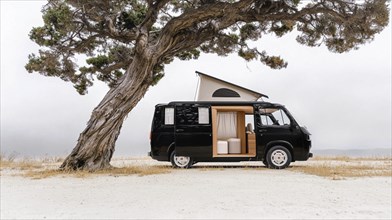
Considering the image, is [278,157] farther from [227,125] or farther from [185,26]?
[185,26]

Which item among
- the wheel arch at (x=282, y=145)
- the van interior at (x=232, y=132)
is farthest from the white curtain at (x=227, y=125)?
the wheel arch at (x=282, y=145)

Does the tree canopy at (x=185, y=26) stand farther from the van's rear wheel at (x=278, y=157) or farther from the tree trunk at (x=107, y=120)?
the van's rear wheel at (x=278, y=157)

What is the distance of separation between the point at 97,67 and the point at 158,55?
4610mm

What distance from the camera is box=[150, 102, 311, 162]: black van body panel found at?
1283 cm

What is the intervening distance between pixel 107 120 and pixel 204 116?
121 inches

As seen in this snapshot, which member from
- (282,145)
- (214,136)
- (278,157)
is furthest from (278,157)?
(214,136)

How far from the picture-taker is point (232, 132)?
47.2 ft

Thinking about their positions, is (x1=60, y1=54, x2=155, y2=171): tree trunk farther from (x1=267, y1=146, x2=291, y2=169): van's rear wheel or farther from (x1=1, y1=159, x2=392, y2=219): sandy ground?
(x1=267, y1=146, x2=291, y2=169): van's rear wheel

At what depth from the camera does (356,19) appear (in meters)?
13.0

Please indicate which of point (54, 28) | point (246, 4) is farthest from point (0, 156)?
point (246, 4)

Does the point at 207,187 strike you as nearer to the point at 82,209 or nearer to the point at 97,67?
the point at 82,209

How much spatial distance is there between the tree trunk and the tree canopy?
88 centimetres

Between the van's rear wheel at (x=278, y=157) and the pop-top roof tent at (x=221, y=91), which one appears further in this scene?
the pop-top roof tent at (x=221, y=91)

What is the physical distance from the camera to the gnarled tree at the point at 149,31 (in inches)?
500
